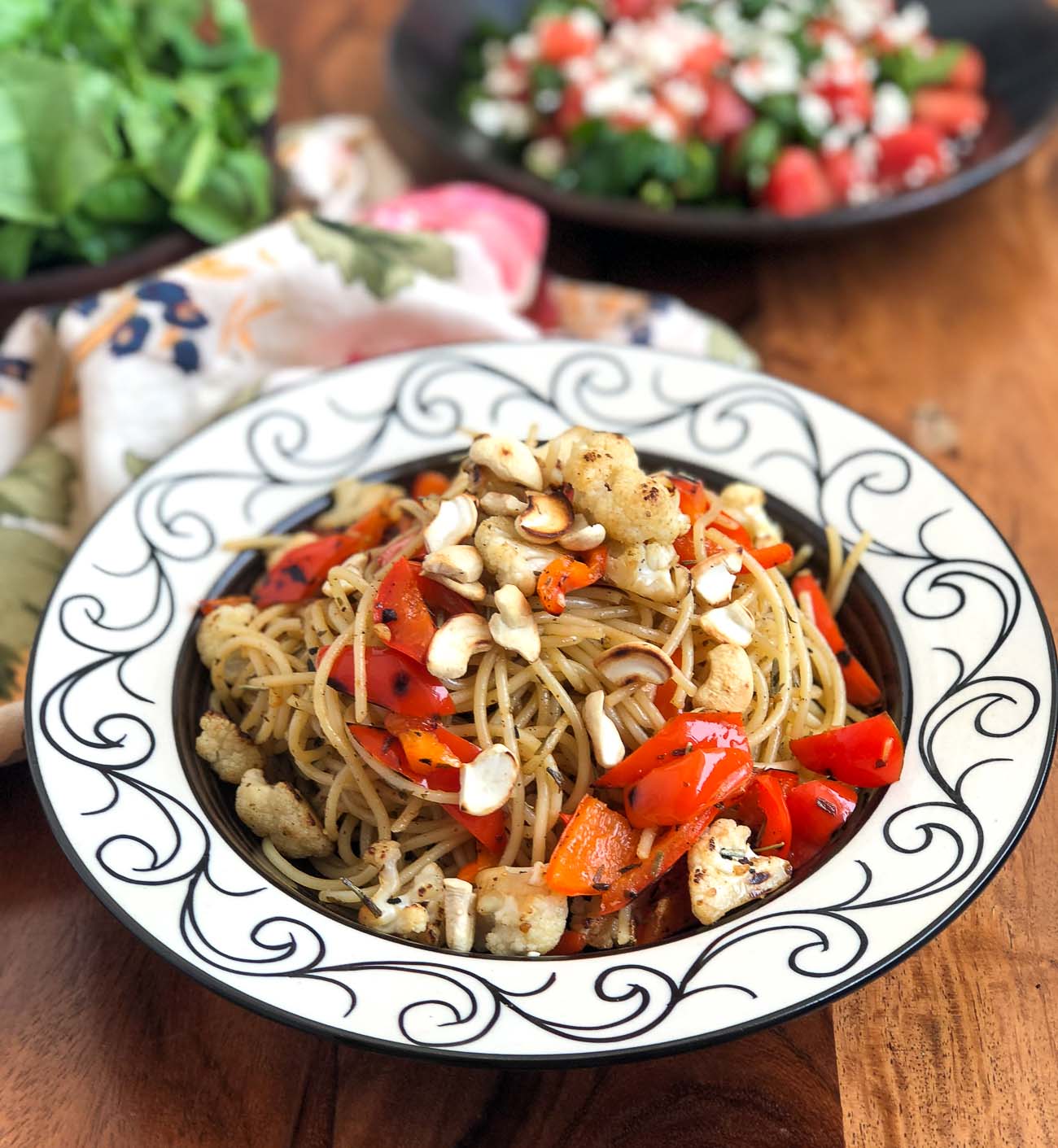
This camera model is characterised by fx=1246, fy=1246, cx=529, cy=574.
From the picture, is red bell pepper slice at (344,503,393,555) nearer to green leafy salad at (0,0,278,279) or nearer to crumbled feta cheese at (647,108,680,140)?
green leafy salad at (0,0,278,279)

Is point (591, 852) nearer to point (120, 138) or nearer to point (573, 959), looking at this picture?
point (573, 959)

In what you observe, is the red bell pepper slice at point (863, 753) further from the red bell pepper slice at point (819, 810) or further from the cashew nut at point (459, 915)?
the cashew nut at point (459, 915)

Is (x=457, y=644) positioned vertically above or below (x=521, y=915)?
above

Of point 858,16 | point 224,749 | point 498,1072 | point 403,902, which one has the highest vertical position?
point 858,16

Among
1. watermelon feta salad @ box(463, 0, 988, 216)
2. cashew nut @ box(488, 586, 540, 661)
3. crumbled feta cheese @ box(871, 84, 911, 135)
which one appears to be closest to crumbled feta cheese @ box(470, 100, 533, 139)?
watermelon feta salad @ box(463, 0, 988, 216)

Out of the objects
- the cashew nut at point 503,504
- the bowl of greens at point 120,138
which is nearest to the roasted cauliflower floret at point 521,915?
the cashew nut at point 503,504

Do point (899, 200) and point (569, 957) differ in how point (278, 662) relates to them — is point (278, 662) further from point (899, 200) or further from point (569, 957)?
point (899, 200)

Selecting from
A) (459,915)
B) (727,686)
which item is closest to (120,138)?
(727,686)
